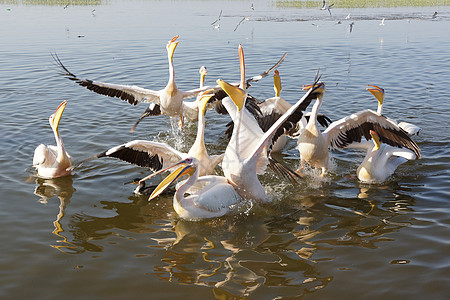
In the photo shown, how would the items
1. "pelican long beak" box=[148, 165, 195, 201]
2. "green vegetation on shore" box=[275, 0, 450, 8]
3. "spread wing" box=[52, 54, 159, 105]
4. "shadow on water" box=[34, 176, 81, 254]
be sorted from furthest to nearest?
"green vegetation on shore" box=[275, 0, 450, 8] → "spread wing" box=[52, 54, 159, 105] → "pelican long beak" box=[148, 165, 195, 201] → "shadow on water" box=[34, 176, 81, 254]

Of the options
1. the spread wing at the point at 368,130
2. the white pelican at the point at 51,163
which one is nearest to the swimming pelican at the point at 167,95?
the white pelican at the point at 51,163

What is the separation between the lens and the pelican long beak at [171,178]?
199 inches

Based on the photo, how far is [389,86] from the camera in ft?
35.8

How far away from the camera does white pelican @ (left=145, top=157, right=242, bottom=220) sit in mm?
5168

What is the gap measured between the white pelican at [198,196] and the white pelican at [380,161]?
1822 mm

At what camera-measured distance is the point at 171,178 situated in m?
5.14

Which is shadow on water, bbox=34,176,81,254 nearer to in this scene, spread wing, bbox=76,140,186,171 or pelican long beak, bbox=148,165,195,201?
spread wing, bbox=76,140,186,171

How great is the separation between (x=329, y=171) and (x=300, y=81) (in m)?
5.24

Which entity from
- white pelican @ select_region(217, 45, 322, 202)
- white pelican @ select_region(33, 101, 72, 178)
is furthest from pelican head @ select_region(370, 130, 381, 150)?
white pelican @ select_region(33, 101, 72, 178)

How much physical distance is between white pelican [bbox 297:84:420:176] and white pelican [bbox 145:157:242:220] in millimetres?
1584

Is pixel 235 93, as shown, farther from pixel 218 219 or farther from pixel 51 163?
pixel 51 163

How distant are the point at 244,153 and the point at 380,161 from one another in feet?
5.91

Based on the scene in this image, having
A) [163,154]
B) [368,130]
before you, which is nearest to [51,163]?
[163,154]

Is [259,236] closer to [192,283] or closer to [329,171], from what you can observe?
[192,283]
